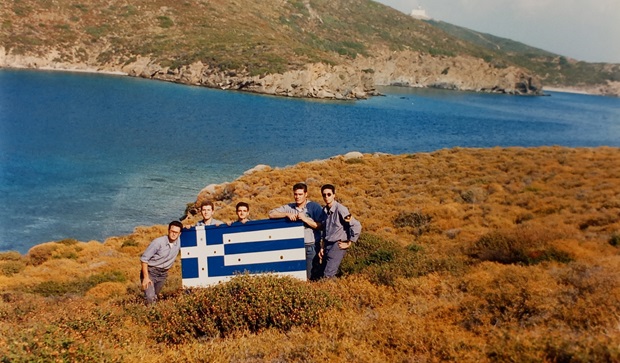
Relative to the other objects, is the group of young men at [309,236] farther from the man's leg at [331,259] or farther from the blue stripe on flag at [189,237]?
the blue stripe on flag at [189,237]

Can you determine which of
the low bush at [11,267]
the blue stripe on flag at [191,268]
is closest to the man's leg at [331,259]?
the blue stripe on flag at [191,268]

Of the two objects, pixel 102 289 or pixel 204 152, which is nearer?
pixel 102 289

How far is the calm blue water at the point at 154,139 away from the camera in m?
29.8

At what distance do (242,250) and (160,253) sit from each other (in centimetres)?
170

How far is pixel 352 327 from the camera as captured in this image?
622 cm

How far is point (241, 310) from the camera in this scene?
22.0 ft

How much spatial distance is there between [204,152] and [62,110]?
35796mm

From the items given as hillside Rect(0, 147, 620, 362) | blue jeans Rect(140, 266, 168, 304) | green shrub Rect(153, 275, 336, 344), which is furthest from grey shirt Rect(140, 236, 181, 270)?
green shrub Rect(153, 275, 336, 344)

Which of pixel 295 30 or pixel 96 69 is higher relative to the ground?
pixel 295 30

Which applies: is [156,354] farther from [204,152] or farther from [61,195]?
[204,152]

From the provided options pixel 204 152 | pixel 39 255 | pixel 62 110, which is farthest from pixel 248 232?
pixel 62 110

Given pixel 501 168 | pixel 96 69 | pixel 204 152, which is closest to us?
pixel 501 168

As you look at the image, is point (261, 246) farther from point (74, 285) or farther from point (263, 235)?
point (74, 285)

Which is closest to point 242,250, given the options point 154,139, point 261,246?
point 261,246
